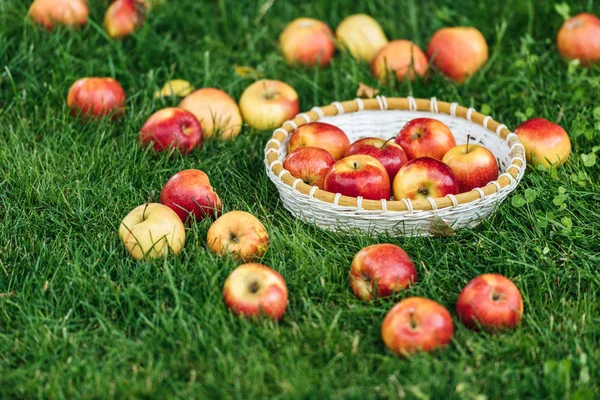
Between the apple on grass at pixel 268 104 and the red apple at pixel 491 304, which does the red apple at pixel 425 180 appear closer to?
the red apple at pixel 491 304

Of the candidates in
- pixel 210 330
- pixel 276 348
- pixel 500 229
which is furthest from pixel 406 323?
pixel 500 229

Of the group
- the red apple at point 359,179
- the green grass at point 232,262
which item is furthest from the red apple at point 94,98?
the red apple at point 359,179

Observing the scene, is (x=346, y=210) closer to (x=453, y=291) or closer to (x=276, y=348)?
(x=453, y=291)

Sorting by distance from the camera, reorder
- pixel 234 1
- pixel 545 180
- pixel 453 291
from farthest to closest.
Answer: pixel 234 1 → pixel 545 180 → pixel 453 291

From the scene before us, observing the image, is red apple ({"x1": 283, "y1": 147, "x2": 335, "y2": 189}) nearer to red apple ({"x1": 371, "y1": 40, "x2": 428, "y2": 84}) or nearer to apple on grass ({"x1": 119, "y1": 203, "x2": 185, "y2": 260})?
Answer: apple on grass ({"x1": 119, "y1": 203, "x2": 185, "y2": 260})

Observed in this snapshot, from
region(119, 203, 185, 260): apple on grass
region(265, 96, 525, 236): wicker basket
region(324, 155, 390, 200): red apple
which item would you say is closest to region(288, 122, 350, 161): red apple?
region(265, 96, 525, 236): wicker basket

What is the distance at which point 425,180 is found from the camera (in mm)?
3178

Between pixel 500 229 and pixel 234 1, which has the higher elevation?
pixel 234 1

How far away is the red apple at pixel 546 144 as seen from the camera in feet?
11.9

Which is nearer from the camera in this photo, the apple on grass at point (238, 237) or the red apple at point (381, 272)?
the red apple at point (381, 272)

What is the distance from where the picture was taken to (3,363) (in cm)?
258

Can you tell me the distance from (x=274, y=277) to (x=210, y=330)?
290 mm

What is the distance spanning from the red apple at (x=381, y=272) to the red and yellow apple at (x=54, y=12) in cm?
260

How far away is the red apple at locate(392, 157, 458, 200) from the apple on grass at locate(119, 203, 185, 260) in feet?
3.02
